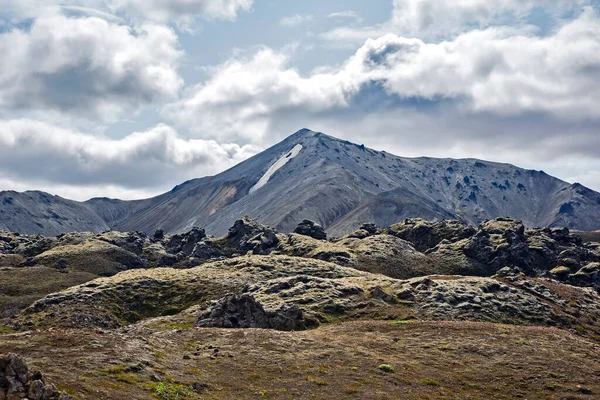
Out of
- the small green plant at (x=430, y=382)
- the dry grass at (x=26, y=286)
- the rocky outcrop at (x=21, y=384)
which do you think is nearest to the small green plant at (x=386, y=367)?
the small green plant at (x=430, y=382)

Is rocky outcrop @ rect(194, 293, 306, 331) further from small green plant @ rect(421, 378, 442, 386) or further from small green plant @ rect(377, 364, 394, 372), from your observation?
small green plant @ rect(421, 378, 442, 386)

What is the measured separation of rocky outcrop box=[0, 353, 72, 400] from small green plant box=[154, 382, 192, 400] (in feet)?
32.8

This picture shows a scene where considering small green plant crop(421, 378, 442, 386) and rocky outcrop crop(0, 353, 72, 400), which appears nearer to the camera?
rocky outcrop crop(0, 353, 72, 400)

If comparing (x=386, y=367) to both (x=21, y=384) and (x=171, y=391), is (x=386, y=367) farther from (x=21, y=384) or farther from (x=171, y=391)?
(x=21, y=384)

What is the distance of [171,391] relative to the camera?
1874 inches

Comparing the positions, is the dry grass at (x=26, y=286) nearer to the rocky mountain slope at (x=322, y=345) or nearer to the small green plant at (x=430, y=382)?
the rocky mountain slope at (x=322, y=345)

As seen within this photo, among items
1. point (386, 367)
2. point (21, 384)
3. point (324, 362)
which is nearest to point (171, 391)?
point (21, 384)

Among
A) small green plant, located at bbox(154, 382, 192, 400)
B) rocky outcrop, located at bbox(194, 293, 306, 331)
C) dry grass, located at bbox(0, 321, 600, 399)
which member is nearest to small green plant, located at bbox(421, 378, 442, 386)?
dry grass, located at bbox(0, 321, 600, 399)

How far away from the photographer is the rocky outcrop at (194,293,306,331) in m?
93.0

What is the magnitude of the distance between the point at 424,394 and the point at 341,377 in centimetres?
896

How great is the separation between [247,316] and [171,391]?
46392 mm

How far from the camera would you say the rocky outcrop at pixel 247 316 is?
93.0m

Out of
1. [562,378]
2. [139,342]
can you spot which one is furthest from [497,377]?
[139,342]

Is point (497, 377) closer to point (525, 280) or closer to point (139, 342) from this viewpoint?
point (139, 342)
